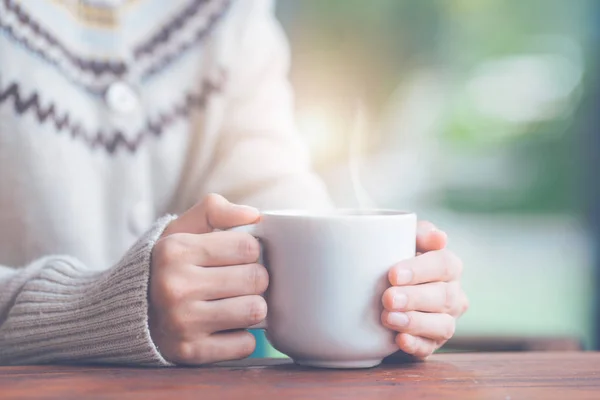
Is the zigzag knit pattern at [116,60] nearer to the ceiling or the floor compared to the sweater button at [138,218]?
nearer to the ceiling

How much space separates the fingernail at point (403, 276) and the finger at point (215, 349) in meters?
0.11

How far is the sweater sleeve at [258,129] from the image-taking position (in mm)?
868

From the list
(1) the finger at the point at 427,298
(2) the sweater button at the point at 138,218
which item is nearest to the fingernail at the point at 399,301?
(1) the finger at the point at 427,298

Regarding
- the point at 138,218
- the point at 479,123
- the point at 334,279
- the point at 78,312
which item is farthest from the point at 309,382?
the point at 479,123

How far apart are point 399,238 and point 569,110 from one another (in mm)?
1991

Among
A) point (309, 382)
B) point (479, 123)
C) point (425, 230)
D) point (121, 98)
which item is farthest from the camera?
point (479, 123)

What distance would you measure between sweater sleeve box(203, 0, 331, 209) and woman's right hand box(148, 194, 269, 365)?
1.19ft

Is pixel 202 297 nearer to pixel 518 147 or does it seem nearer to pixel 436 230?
pixel 436 230

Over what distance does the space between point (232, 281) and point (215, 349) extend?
0.16 feet

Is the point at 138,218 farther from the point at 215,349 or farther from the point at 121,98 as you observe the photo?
the point at 215,349

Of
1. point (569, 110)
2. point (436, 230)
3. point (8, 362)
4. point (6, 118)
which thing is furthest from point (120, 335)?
point (569, 110)

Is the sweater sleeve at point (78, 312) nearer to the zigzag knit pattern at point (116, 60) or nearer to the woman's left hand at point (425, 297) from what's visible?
the woman's left hand at point (425, 297)

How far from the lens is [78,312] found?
0.50m

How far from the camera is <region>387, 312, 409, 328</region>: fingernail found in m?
0.45
